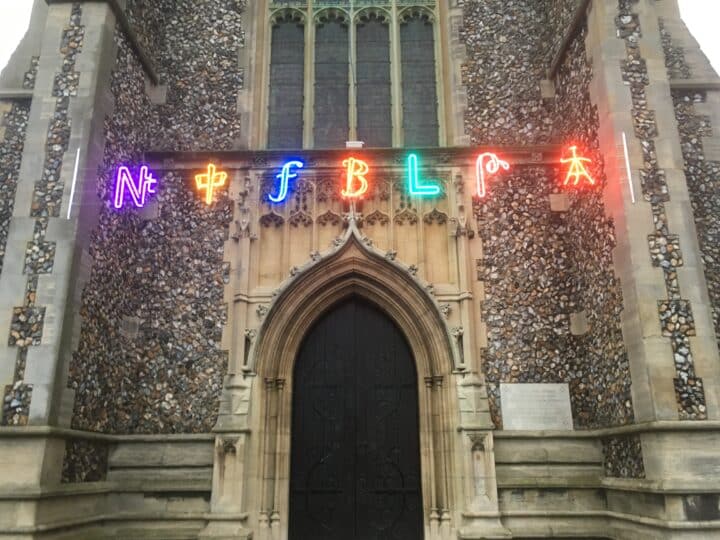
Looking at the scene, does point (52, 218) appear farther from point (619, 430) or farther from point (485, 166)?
point (619, 430)

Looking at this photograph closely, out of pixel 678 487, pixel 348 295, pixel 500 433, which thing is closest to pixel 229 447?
pixel 348 295

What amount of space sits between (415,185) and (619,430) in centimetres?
396

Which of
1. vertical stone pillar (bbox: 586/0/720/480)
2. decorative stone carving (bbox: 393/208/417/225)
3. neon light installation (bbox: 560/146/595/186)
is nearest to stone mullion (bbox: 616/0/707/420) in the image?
vertical stone pillar (bbox: 586/0/720/480)

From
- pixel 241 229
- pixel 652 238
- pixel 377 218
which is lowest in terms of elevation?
pixel 652 238

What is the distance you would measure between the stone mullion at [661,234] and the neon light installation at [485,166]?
6.10 ft

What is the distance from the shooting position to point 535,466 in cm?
705

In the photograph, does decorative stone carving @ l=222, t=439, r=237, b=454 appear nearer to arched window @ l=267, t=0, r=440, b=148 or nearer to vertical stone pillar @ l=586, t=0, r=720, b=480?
arched window @ l=267, t=0, r=440, b=148

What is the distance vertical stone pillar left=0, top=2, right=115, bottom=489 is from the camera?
5914mm

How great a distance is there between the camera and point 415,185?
8.04m

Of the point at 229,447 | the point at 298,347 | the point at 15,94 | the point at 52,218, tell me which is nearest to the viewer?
the point at 52,218

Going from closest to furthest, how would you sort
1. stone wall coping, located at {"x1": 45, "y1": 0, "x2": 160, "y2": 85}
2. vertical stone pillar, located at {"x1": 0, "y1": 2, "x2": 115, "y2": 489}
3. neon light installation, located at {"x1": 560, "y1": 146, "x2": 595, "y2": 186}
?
vertical stone pillar, located at {"x1": 0, "y1": 2, "x2": 115, "y2": 489}
neon light installation, located at {"x1": 560, "y1": 146, "x2": 595, "y2": 186}
stone wall coping, located at {"x1": 45, "y1": 0, "x2": 160, "y2": 85}

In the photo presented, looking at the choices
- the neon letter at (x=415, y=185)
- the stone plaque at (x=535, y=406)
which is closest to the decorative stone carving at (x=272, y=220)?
the neon letter at (x=415, y=185)

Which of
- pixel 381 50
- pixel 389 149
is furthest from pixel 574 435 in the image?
pixel 381 50

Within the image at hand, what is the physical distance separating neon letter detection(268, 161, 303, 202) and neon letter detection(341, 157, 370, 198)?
2.27ft
